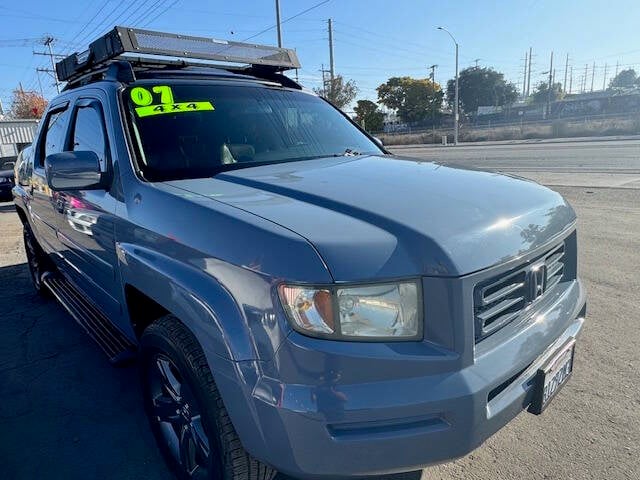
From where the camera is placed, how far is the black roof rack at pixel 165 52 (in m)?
2.95

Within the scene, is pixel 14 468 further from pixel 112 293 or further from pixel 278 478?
pixel 278 478

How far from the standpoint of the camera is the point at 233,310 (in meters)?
1.56

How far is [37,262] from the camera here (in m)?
5.04

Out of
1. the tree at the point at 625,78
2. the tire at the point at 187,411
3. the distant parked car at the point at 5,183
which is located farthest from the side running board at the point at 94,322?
the tree at the point at 625,78

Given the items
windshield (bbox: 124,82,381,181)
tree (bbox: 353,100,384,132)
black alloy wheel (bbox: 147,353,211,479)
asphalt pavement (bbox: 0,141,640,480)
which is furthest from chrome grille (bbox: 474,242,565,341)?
tree (bbox: 353,100,384,132)

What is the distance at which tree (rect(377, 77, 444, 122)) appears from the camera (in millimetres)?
68438

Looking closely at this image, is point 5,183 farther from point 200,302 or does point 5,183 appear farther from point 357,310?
point 357,310

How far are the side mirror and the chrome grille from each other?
1.95 m

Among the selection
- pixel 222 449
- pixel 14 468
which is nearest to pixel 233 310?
pixel 222 449

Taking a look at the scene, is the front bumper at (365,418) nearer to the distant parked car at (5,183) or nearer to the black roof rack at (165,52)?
the black roof rack at (165,52)

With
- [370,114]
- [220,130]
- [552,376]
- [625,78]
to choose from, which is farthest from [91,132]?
[625,78]

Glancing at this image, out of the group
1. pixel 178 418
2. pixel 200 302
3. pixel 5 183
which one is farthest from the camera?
pixel 5 183

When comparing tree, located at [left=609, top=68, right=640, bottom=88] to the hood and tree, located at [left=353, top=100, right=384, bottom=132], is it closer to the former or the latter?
tree, located at [left=353, top=100, right=384, bottom=132]

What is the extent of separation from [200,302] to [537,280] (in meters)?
1.33
